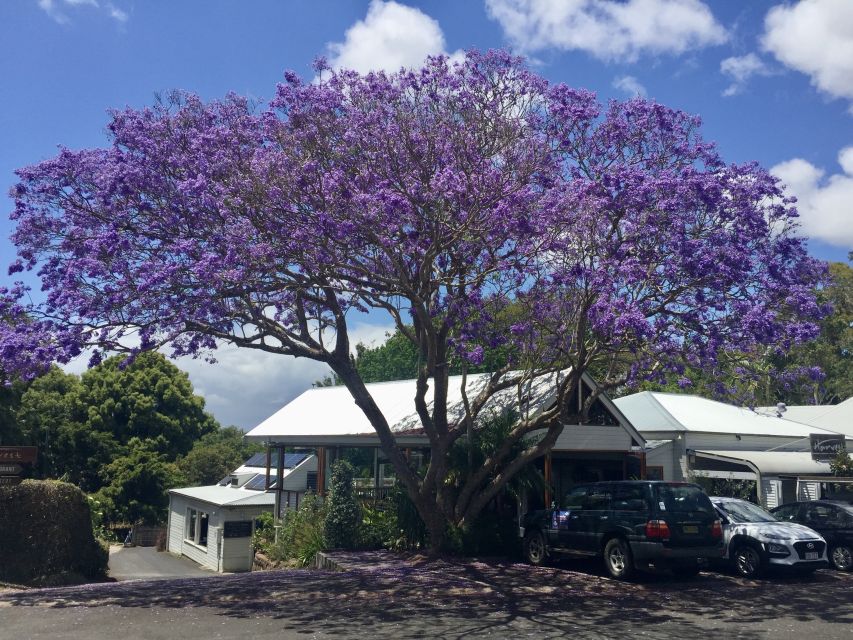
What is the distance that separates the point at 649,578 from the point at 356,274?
8.64 metres

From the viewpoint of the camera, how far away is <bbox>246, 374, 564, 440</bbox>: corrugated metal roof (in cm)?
2102

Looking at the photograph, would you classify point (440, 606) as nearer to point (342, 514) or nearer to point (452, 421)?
point (342, 514)

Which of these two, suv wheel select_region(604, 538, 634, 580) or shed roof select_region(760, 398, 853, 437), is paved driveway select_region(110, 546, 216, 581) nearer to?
suv wheel select_region(604, 538, 634, 580)

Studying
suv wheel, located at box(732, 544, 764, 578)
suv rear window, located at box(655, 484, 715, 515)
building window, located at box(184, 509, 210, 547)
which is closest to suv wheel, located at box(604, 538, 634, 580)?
suv rear window, located at box(655, 484, 715, 515)

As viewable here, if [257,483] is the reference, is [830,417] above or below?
above

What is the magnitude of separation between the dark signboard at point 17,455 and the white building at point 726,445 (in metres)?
18.8

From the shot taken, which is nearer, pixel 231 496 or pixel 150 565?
pixel 231 496

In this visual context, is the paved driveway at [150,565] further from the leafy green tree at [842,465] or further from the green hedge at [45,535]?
the leafy green tree at [842,465]

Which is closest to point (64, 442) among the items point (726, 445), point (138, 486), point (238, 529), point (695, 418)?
point (138, 486)

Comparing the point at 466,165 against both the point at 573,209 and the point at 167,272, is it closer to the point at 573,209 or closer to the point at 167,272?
the point at 573,209

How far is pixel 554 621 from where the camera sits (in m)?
11.5

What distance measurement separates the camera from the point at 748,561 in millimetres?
15945

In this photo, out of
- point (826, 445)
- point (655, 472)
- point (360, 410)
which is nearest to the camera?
point (826, 445)

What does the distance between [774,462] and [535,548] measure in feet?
36.5
